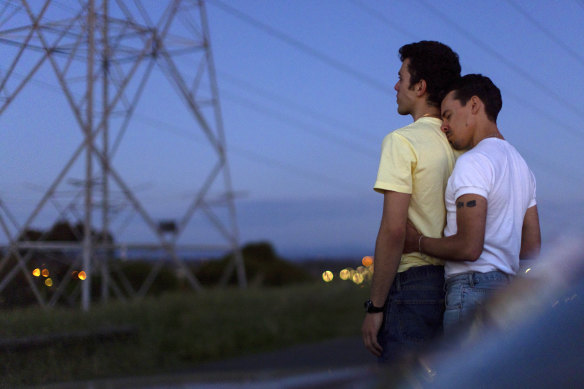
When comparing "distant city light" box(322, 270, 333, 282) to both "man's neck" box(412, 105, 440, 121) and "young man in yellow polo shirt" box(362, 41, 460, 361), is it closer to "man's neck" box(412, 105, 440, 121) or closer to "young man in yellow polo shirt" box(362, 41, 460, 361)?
"man's neck" box(412, 105, 440, 121)

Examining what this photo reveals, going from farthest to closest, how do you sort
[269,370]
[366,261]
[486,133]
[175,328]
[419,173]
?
1. [366,261]
2. [175,328]
3. [269,370]
4. [486,133]
5. [419,173]

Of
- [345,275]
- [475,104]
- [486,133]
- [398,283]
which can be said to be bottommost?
[345,275]

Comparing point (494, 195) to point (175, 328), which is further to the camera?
point (175, 328)

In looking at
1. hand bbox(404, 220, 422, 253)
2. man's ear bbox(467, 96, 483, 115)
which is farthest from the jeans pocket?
man's ear bbox(467, 96, 483, 115)

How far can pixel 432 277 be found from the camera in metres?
3.04

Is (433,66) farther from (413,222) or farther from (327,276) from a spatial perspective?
(327,276)

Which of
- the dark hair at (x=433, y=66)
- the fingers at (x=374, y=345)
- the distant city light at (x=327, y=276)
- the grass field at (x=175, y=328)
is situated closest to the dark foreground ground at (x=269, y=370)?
the grass field at (x=175, y=328)

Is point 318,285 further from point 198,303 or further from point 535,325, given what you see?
point 535,325

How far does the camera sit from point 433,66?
3.17 meters

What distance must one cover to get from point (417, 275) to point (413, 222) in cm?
22

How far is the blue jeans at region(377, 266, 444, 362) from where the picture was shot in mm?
2922

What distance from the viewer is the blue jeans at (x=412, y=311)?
9.59 feet

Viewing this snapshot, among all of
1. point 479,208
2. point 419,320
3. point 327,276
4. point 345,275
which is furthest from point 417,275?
point 327,276

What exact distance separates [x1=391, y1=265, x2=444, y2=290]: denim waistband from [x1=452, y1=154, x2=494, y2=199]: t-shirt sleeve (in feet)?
1.15
